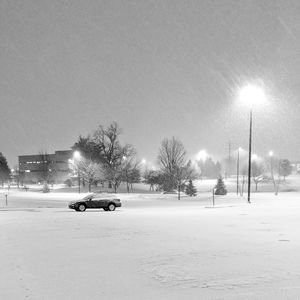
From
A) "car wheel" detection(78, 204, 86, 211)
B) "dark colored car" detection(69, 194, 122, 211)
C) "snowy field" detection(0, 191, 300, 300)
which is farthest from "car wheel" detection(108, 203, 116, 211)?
"snowy field" detection(0, 191, 300, 300)

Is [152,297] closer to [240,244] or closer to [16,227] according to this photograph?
[240,244]

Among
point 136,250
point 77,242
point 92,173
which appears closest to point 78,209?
point 77,242

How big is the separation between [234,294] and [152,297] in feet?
4.74

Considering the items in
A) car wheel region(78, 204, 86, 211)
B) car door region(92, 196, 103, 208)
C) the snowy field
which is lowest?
car wheel region(78, 204, 86, 211)

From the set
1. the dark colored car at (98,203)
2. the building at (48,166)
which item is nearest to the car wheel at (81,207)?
the dark colored car at (98,203)

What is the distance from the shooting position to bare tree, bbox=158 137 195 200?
7644 cm

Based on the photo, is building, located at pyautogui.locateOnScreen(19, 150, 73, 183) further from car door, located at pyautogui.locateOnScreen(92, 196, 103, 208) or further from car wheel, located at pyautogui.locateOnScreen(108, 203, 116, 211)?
car wheel, located at pyautogui.locateOnScreen(108, 203, 116, 211)

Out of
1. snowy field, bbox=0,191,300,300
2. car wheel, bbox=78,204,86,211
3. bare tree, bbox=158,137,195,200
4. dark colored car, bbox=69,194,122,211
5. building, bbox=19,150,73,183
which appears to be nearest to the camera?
snowy field, bbox=0,191,300,300

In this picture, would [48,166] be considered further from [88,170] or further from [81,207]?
[81,207]

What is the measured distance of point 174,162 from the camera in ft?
258

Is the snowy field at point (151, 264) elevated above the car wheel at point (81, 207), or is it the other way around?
the snowy field at point (151, 264)

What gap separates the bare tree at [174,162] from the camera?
76.4 metres

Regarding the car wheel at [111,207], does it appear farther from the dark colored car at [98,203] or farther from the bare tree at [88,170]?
the bare tree at [88,170]

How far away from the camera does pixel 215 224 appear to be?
1988cm
